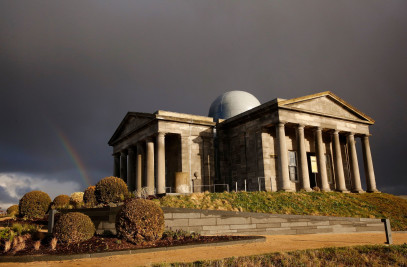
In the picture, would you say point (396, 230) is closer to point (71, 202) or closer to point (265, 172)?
point (265, 172)

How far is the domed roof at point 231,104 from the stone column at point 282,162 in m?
13.3

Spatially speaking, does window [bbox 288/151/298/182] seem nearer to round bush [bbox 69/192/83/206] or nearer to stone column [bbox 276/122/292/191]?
stone column [bbox 276/122/292/191]

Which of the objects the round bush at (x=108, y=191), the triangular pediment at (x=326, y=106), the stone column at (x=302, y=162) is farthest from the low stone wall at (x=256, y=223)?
the triangular pediment at (x=326, y=106)

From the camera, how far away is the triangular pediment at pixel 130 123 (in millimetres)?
36244

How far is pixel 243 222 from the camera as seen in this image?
763 inches

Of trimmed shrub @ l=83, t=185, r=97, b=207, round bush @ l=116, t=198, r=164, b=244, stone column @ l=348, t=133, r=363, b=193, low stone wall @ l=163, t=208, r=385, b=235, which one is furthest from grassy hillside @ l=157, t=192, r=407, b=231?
trimmed shrub @ l=83, t=185, r=97, b=207

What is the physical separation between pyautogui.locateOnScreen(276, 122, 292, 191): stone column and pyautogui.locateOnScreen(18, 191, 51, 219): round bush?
1947 cm

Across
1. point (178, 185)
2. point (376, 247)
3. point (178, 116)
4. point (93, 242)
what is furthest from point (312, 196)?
point (93, 242)

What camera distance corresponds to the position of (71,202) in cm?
2973

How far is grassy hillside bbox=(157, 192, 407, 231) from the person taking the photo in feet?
72.0

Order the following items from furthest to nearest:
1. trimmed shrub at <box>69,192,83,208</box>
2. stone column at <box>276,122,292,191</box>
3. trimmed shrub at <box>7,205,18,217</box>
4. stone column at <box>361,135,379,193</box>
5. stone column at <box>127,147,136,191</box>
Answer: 1. stone column at <box>127,147,136,191</box>
2. stone column at <box>361,135,379,193</box>
3. trimmed shrub at <box>7,205,18,217</box>
4. stone column at <box>276,122,292,191</box>
5. trimmed shrub at <box>69,192,83,208</box>

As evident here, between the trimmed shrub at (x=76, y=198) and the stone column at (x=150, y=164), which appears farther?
the stone column at (x=150, y=164)

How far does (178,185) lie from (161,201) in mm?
7737

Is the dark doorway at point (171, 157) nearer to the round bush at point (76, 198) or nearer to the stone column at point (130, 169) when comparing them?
the stone column at point (130, 169)
